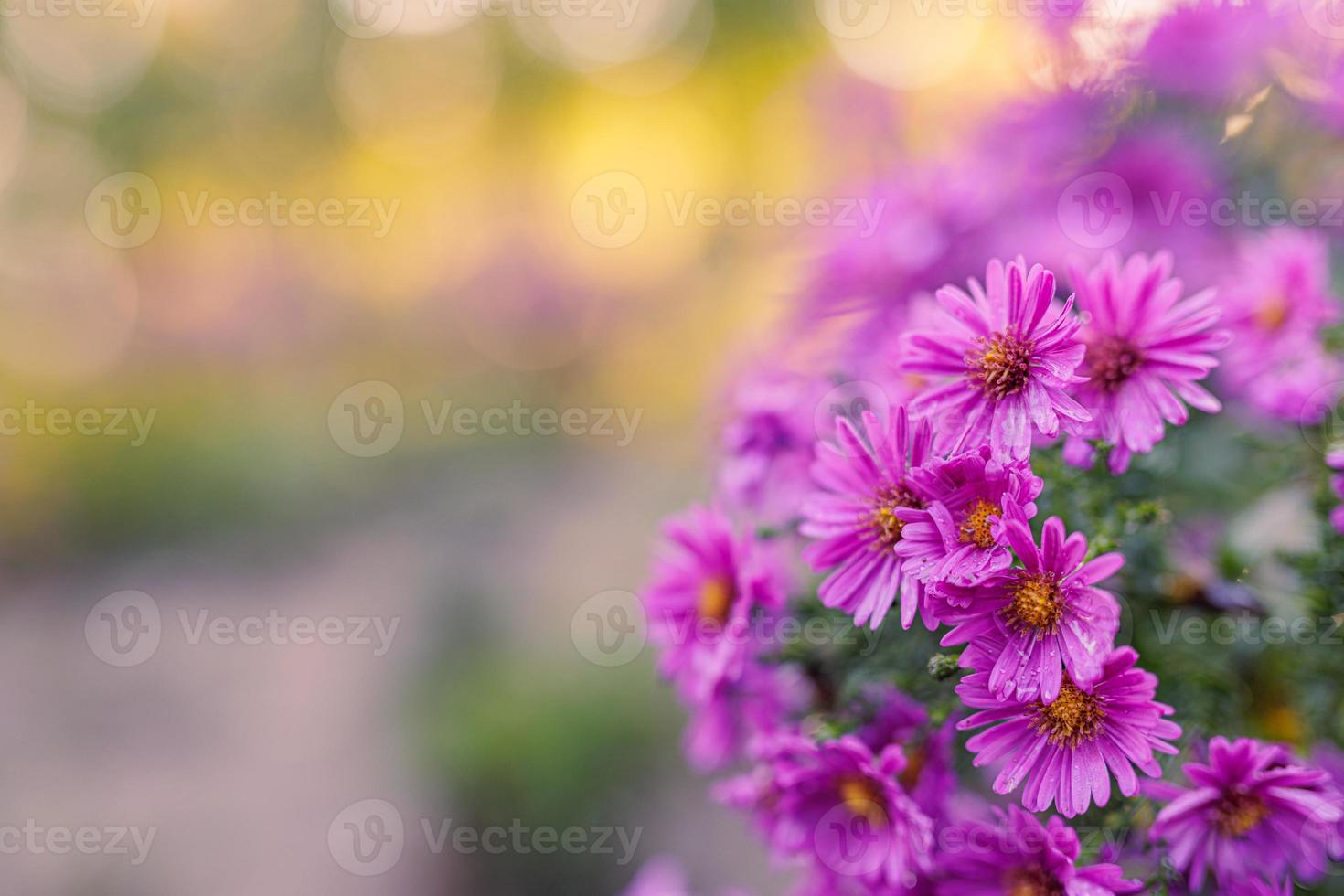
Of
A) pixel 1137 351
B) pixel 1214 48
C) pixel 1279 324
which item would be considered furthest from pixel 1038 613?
pixel 1214 48

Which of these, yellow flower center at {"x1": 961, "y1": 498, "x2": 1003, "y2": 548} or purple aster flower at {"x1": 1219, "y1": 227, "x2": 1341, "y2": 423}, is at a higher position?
purple aster flower at {"x1": 1219, "y1": 227, "x2": 1341, "y2": 423}

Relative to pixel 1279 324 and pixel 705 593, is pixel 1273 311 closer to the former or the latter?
pixel 1279 324

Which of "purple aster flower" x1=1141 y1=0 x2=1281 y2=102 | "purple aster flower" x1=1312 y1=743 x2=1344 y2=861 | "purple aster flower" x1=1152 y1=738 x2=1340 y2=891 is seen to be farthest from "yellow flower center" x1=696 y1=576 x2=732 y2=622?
"purple aster flower" x1=1141 y1=0 x2=1281 y2=102

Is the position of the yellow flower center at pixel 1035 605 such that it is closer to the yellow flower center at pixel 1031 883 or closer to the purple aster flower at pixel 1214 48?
the yellow flower center at pixel 1031 883

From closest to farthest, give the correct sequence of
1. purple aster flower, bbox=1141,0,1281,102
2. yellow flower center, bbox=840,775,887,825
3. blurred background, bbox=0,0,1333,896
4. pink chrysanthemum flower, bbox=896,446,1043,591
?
1. pink chrysanthemum flower, bbox=896,446,1043,591
2. yellow flower center, bbox=840,775,887,825
3. purple aster flower, bbox=1141,0,1281,102
4. blurred background, bbox=0,0,1333,896

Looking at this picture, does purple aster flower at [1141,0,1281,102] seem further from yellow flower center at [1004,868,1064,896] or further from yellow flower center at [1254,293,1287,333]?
yellow flower center at [1004,868,1064,896]

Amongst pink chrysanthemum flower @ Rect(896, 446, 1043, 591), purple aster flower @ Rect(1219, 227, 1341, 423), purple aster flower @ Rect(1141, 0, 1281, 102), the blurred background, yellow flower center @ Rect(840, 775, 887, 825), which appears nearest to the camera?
pink chrysanthemum flower @ Rect(896, 446, 1043, 591)

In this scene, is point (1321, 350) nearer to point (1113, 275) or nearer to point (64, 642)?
point (1113, 275)
